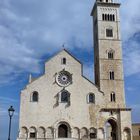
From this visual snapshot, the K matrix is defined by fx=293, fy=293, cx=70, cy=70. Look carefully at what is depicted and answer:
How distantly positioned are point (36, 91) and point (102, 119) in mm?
10623

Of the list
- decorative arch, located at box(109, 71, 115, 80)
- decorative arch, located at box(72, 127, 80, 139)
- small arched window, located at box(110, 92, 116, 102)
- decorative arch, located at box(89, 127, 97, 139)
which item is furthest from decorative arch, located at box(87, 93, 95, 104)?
decorative arch, located at box(109, 71, 115, 80)

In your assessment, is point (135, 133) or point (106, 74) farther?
point (135, 133)

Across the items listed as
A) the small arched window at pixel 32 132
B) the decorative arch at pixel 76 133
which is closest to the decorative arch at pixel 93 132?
the decorative arch at pixel 76 133

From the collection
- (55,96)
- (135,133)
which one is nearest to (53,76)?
(55,96)

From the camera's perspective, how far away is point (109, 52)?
4831 cm

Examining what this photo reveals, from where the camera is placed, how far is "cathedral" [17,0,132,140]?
138 feet

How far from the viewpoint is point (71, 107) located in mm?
43188

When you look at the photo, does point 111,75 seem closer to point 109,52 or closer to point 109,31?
point 109,52

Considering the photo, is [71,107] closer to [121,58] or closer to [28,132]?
[28,132]

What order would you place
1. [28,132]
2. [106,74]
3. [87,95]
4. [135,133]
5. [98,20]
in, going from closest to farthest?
[28,132] → [87,95] → [106,74] → [98,20] → [135,133]

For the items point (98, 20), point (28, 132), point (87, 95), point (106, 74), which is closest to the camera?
point (28, 132)

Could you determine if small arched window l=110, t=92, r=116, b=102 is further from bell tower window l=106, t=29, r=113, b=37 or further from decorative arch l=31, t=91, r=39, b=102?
decorative arch l=31, t=91, r=39, b=102

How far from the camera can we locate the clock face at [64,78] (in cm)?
4411

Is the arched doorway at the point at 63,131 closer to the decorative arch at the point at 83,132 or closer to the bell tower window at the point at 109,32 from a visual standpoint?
the decorative arch at the point at 83,132
